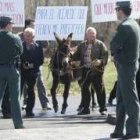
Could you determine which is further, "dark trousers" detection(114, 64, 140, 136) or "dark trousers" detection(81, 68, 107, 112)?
"dark trousers" detection(81, 68, 107, 112)

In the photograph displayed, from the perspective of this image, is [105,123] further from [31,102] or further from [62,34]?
[62,34]

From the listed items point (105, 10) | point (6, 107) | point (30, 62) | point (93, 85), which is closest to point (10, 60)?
point (6, 107)

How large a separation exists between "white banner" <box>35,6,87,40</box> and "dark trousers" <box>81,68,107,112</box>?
138 centimetres

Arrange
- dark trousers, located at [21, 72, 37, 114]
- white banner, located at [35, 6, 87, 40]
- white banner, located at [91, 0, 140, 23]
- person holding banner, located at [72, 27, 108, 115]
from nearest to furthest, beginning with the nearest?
person holding banner, located at [72, 27, 108, 115]
dark trousers, located at [21, 72, 37, 114]
white banner, located at [91, 0, 140, 23]
white banner, located at [35, 6, 87, 40]

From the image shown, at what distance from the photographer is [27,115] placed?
16734 mm

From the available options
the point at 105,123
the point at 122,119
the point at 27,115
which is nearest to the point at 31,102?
the point at 27,115

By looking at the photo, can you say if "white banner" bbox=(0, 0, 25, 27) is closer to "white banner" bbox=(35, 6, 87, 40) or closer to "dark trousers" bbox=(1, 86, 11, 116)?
"white banner" bbox=(35, 6, 87, 40)

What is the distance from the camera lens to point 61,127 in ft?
44.4

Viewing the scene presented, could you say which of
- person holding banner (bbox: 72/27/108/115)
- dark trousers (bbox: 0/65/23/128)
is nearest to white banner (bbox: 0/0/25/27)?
person holding banner (bbox: 72/27/108/115)

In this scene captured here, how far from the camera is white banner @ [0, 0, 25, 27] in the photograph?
59.9 ft

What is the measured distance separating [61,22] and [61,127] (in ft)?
16.7

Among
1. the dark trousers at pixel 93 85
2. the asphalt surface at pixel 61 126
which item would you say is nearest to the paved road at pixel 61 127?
the asphalt surface at pixel 61 126

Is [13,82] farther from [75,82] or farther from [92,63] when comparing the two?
[75,82]

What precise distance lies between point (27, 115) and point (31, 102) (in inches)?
13.0
